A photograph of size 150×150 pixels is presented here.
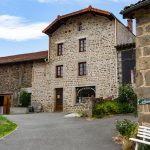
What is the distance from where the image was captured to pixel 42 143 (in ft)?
31.7

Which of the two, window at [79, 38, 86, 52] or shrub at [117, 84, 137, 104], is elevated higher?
window at [79, 38, 86, 52]

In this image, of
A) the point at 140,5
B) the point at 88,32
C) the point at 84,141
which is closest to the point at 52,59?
the point at 88,32

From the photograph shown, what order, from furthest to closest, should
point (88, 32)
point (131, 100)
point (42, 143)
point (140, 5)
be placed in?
point (88, 32) < point (131, 100) < point (42, 143) < point (140, 5)

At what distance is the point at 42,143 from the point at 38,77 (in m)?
16.4

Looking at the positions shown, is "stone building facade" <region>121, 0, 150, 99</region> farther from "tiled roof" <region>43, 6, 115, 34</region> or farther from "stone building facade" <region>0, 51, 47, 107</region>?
"stone building facade" <region>0, 51, 47, 107</region>

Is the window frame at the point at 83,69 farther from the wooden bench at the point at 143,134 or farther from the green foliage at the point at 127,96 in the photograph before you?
the wooden bench at the point at 143,134

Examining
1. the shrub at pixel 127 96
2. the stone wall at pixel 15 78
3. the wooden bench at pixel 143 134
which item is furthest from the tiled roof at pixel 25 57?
the wooden bench at pixel 143 134

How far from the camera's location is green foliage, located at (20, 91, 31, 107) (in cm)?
2559

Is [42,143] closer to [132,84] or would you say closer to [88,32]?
[132,84]

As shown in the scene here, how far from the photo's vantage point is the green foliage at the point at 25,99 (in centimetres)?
2559

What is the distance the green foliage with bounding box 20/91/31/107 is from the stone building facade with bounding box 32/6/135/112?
0.43 meters

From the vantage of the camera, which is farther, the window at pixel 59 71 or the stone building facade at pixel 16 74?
the stone building facade at pixel 16 74

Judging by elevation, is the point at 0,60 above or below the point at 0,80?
above

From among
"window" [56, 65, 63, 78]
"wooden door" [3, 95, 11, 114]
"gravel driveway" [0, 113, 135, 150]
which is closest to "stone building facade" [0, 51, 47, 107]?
"wooden door" [3, 95, 11, 114]
